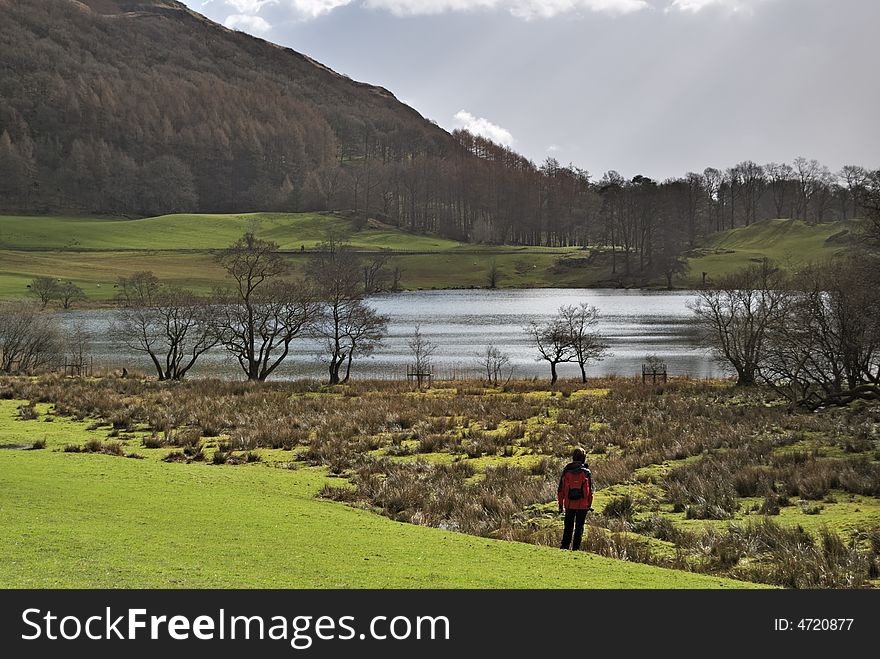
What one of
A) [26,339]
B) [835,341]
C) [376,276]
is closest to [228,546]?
[835,341]

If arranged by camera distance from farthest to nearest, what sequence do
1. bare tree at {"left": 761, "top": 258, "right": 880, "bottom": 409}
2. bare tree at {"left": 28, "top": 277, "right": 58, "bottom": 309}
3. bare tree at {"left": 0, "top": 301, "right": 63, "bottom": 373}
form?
bare tree at {"left": 28, "top": 277, "right": 58, "bottom": 309} < bare tree at {"left": 0, "top": 301, "right": 63, "bottom": 373} < bare tree at {"left": 761, "top": 258, "right": 880, "bottom": 409}

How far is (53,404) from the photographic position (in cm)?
3491

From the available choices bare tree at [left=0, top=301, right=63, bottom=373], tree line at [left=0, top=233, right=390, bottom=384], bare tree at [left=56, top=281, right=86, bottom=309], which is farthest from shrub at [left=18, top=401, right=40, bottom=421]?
bare tree at [left=56, top=281, right=86, bottom=309]

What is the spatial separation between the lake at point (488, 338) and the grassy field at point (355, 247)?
25.0 meters

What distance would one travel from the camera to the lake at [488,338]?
62.8 metres

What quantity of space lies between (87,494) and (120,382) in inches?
1267

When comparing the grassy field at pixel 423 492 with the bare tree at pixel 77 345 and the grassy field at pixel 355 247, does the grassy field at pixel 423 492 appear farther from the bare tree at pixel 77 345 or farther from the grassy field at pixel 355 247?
the grassy field at pixel 355 247

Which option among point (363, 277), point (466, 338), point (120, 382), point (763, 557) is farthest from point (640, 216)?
point (763, 557)

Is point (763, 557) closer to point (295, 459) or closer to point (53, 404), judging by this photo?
point (295, 459)

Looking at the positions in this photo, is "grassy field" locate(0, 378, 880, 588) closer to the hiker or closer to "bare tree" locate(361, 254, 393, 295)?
the hiker

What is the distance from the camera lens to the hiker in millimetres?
13562

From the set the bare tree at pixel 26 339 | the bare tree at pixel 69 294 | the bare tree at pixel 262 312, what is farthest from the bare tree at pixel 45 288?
the bare tree at pixel 262 312

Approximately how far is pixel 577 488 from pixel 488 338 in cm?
6552

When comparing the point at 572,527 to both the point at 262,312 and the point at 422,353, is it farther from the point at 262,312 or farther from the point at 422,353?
the point at 422,353
